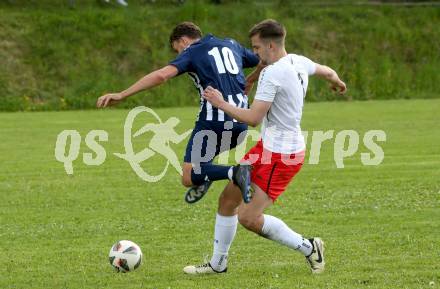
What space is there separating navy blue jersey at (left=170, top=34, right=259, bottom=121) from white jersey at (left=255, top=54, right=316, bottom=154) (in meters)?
0.94

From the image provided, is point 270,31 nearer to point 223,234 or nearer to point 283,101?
point 283,101

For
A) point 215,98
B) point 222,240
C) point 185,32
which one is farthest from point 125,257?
point 185,32

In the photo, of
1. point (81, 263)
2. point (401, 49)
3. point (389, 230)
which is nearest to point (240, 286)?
point (81, 263)

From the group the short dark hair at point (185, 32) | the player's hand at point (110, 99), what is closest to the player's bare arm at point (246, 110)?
the player's hand at point (110, 99)

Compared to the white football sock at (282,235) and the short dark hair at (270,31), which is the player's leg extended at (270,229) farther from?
the short dark hair at (270,31)

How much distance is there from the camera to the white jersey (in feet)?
23.7

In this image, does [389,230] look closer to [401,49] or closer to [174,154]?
[174,154]

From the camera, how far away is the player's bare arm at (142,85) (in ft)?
24.2

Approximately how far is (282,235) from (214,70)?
159cm

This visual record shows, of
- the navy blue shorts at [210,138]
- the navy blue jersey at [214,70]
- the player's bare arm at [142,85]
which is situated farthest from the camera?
the navy blue shorts at [210,138]

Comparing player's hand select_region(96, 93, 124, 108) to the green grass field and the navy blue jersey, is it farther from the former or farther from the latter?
the green grass field

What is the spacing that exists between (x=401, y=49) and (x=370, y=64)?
1.90 metres

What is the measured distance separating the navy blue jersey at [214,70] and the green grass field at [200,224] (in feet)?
4.44

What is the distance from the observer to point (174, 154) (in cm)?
1741
